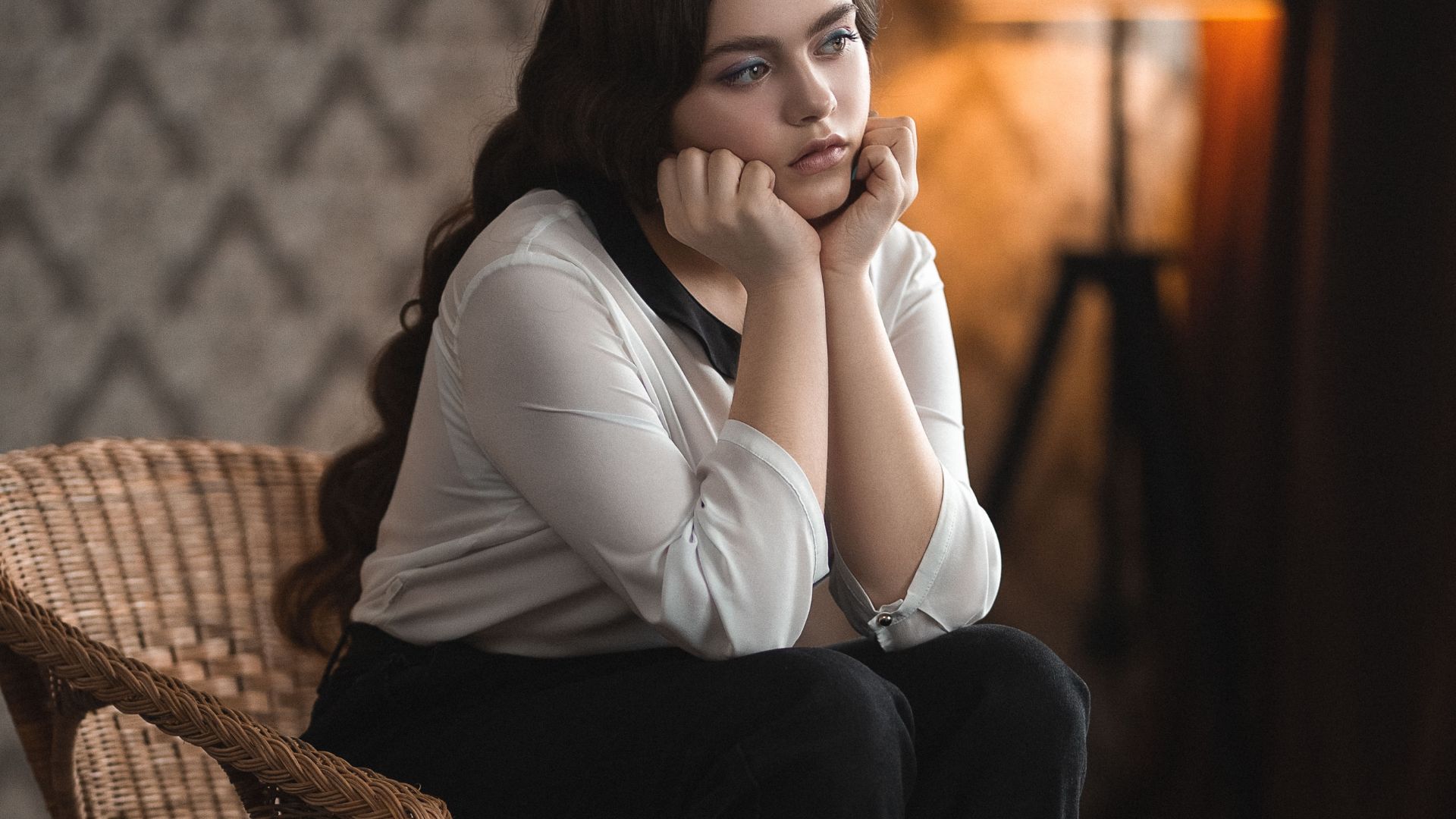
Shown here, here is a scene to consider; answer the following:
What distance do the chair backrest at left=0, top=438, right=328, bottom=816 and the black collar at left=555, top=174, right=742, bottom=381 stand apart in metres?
0.53

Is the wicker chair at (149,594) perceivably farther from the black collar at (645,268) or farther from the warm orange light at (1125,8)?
the warm orange light at (1125,8)

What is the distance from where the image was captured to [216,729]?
822 mm

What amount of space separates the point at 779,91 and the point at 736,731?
50cm

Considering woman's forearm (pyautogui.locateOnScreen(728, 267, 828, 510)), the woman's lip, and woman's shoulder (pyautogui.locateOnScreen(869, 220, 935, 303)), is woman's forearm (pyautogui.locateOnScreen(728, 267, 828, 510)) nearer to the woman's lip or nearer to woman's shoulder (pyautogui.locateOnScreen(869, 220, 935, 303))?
the woman's lip

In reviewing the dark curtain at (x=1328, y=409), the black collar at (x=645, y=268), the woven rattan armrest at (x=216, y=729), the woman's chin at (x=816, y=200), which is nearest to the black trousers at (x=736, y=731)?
the woven rattan armrest at (x=216, y=729)

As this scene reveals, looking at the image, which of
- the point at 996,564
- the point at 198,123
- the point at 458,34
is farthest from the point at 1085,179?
the point at 198,123

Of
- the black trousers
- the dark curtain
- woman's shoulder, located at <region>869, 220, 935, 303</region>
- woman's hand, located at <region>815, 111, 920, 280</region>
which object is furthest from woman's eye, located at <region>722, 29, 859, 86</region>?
the dark curtain

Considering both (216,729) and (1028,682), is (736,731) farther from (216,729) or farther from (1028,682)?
(216,729)

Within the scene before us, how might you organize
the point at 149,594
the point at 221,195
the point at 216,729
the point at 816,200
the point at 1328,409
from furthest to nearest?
1. the point at 221,195
2. the point at 1328,409
3. the point at 149,594
4. the point at 816,200
5. the point at 216,729

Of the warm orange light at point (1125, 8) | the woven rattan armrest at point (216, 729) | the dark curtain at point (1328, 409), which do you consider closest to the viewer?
the woven rattan armrest at point (216, 729)

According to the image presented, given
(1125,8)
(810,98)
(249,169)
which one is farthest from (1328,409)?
(249,169)

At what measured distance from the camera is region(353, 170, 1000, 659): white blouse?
2.95 feet

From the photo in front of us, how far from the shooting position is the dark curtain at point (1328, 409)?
1.50m

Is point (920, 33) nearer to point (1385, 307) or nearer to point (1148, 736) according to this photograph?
point (1385, 307)
